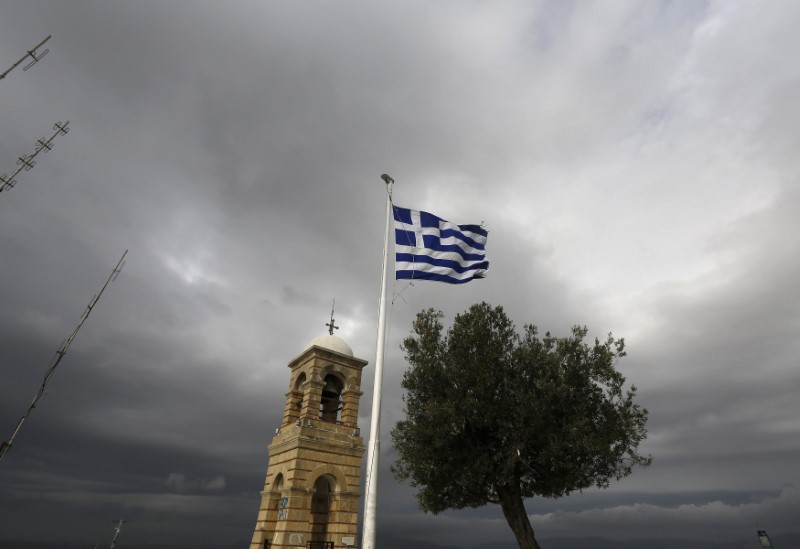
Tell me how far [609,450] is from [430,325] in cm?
975

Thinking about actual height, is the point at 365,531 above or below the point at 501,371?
below

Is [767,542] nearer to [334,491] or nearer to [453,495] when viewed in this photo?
[453,495]

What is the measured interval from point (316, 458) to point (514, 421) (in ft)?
41.6

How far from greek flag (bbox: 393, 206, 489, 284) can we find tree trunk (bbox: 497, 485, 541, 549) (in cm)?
1030

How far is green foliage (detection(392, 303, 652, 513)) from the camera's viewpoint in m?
18.8

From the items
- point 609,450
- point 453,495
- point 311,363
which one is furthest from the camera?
point 311,363

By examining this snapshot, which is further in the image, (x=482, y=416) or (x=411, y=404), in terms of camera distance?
(x=411, y=404)

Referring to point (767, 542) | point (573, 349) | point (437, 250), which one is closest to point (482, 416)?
point (573, 349)

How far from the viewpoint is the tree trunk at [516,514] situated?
62.4ft

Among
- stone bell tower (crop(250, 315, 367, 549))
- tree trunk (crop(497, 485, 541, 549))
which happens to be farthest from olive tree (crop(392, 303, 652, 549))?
stone bell tower (crop(250, 315, 367, 549))

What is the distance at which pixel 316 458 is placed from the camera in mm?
25750

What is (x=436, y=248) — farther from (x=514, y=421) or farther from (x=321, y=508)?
(x=321, y=508)

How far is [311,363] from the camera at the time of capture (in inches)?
1126

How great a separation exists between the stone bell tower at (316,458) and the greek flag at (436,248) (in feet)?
47.1
